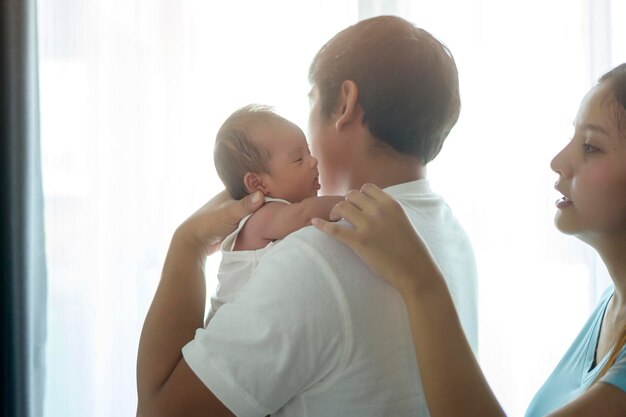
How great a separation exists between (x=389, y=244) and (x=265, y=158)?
1.74 feet

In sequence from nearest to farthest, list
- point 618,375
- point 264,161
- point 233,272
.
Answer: point 618,375, point 233,272, point 264,161

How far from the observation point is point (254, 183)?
1491 millimetres

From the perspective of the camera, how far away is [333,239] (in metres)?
1.03

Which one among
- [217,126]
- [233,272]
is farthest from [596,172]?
[217,126]

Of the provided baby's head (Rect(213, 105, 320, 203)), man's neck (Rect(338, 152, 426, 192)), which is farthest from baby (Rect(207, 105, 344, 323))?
man's neck (Rect(338, 152, 426, 192))

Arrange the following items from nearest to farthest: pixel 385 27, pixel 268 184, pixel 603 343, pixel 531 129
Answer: pixel 385 27, pixel 603 343, pixel 268 184, pixel 531 129

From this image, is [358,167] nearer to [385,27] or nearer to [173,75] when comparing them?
[385,27]

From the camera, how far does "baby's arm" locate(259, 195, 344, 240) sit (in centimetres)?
131

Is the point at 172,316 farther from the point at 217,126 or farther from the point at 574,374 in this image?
the point at 217,126

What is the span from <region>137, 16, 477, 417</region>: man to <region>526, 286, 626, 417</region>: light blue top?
9.1 inches

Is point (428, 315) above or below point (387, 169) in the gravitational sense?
below

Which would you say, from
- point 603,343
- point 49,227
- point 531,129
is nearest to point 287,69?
point 531,129

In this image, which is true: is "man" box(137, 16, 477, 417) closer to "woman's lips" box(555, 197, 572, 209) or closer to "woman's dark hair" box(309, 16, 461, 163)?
"woman's dark hair" box(309, 16, 461, 163)

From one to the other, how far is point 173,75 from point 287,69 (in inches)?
15.5
